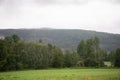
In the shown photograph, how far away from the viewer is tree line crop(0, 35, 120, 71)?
259ft

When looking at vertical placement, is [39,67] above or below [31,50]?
below

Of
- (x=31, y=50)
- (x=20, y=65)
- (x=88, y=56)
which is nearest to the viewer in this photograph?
(x=20, y=65)

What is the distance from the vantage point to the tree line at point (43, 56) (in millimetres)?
78938

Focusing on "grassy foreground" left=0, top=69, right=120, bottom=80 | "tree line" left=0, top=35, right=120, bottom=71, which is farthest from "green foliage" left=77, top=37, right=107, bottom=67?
"grassy foreground" left=0, top=69, right=120, bottom=80

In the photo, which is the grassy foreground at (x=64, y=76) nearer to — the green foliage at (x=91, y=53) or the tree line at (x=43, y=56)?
the tree line at (x=43, y=56)

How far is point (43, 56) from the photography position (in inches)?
3568

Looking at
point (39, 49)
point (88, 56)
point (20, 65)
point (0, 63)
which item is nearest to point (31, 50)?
point (39, 49)

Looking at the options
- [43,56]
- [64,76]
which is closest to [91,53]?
[43,56]

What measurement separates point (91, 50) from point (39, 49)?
2558 cm

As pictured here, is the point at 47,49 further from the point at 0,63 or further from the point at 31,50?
the point at 0,63

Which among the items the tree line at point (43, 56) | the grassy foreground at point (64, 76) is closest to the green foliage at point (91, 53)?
the tree line at point (43, 56)

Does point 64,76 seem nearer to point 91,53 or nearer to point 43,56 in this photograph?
point 43,56

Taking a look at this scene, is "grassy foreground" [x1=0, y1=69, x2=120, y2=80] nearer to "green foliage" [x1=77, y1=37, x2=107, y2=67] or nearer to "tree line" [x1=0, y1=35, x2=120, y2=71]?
"tree line" [x1=0, y1=35, x2=120, y2=71]

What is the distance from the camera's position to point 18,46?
84750mm
